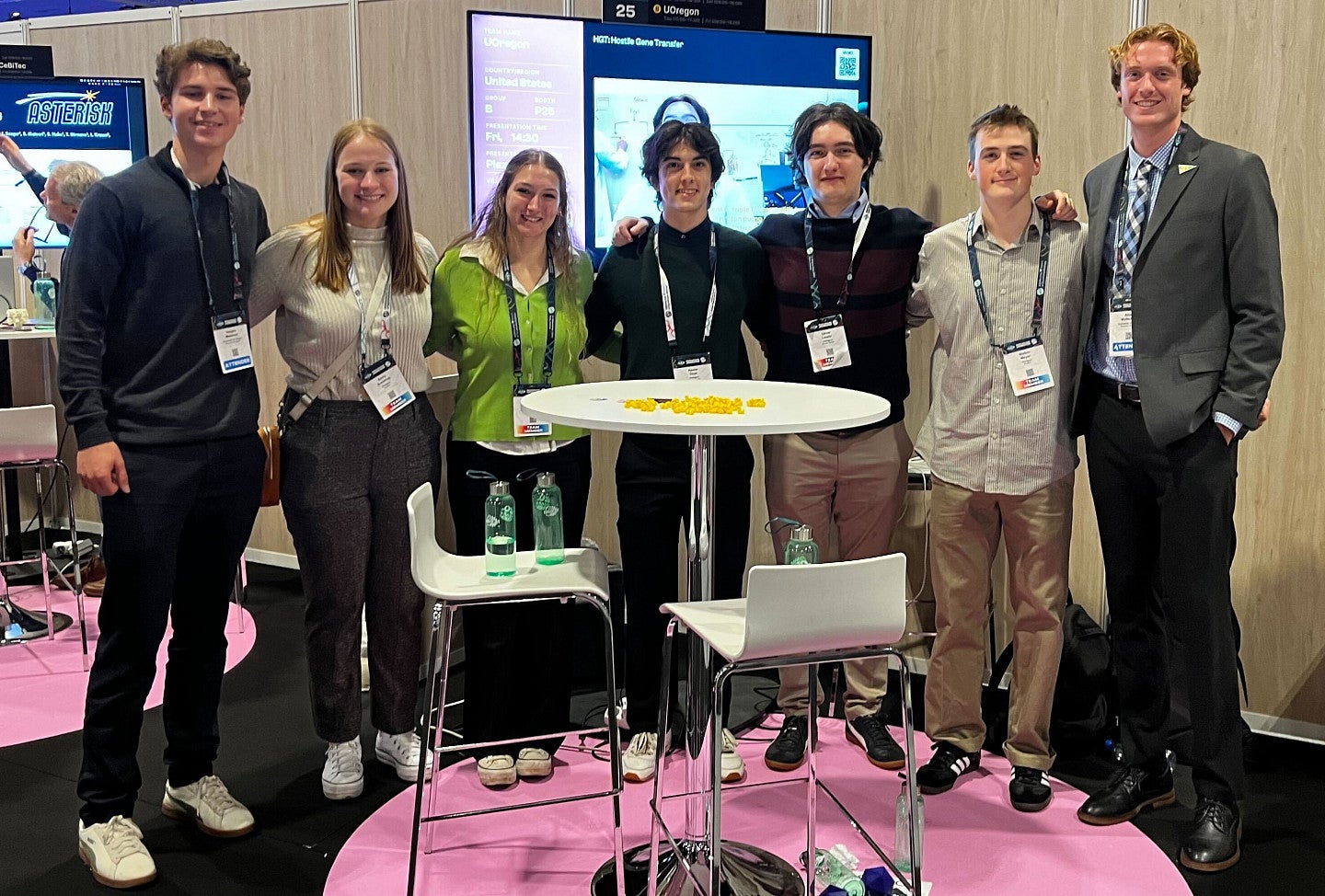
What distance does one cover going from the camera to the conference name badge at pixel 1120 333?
280cm

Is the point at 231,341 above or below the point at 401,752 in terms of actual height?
above

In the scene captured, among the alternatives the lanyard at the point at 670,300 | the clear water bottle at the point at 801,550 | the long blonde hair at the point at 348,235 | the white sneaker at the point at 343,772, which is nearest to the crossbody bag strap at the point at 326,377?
the long blonde hair at the point at 348,235

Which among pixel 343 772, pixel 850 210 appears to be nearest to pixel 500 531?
pixel 343 772

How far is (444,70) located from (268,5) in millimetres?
1063

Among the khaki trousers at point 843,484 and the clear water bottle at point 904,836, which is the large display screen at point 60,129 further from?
the clear water bottle at point 904,836

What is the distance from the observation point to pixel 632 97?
13.0 feet

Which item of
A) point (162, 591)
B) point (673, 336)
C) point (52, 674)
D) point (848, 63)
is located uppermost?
point (848, 63)

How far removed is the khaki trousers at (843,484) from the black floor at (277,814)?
0.74 metres

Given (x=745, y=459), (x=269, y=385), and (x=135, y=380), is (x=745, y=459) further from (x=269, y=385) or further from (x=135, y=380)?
(x=269, y=385)

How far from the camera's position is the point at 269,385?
18.2 feet

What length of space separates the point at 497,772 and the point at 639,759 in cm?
38

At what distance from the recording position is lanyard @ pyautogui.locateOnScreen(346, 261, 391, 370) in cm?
293

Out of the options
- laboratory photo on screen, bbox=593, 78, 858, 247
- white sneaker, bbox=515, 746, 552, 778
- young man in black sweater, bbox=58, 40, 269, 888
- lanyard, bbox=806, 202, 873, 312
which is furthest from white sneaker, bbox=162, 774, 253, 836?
laboratory photo on screen, bbox=593, 78, 858, 247

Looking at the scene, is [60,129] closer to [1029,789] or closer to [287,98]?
[287,98]
